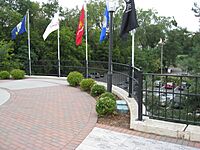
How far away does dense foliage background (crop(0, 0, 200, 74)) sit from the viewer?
21.4m

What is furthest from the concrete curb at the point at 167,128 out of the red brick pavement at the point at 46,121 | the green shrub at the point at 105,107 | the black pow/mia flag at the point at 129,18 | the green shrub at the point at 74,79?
the green shrub at the point at 74,79

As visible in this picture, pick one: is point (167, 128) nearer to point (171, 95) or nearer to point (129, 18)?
point (171, 95)

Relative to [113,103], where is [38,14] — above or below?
above

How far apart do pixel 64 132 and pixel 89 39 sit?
30.8 metres

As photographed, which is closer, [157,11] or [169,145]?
[169,145]

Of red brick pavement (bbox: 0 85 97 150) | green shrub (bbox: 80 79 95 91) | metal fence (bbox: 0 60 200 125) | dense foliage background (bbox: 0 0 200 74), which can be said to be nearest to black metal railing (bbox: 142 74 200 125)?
metal fence (bbox: 0 60 200 125)

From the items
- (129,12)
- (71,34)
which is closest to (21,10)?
(71,34)

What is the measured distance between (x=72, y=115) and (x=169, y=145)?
262 centimetres

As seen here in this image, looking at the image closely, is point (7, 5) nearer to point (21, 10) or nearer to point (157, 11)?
point (21, 10)

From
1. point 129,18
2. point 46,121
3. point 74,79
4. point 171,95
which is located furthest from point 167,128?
point 74,79

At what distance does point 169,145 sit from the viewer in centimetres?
430

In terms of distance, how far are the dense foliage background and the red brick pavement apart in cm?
737

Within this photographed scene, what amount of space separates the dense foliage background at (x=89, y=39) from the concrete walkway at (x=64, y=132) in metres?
7.97

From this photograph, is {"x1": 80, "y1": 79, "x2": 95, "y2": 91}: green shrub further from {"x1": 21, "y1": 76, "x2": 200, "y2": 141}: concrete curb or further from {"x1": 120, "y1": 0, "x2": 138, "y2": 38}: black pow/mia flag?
{"x1": 21, "y1": 76, "x2": 200, "y2": 141}: concrete curb
